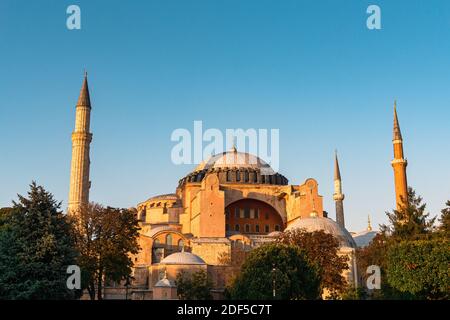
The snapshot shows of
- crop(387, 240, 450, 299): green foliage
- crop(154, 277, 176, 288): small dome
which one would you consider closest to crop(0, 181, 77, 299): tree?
crop(154, 277, 176, 288): small dome

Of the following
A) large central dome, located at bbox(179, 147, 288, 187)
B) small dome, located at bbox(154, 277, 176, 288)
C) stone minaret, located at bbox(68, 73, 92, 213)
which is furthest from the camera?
large central dome, located at bbox(179, 147, 288, 187)

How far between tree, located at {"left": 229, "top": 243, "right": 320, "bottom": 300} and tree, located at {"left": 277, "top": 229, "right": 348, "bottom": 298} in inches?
138

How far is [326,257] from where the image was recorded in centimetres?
3041

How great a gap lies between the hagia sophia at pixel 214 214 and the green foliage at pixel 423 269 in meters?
11.6

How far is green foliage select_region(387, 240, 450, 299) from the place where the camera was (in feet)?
79.4

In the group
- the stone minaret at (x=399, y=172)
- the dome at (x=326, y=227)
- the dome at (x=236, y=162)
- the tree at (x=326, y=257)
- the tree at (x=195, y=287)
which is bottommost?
the tree at (x=195, y=287)

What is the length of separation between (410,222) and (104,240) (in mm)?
15746

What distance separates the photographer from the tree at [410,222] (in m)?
30.2

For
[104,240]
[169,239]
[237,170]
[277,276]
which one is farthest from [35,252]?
[237,170]

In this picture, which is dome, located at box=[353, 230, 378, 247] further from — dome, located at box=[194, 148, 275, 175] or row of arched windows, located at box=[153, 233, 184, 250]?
row of arched windows, located at box=[153, 233, 184, 250]

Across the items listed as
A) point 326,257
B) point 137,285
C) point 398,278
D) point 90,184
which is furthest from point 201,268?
point 398,278

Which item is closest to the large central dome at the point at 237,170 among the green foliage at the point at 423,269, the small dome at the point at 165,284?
the small dome at the point at 165,284

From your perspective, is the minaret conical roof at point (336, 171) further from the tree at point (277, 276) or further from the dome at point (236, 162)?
the tree at point (277, 276)
